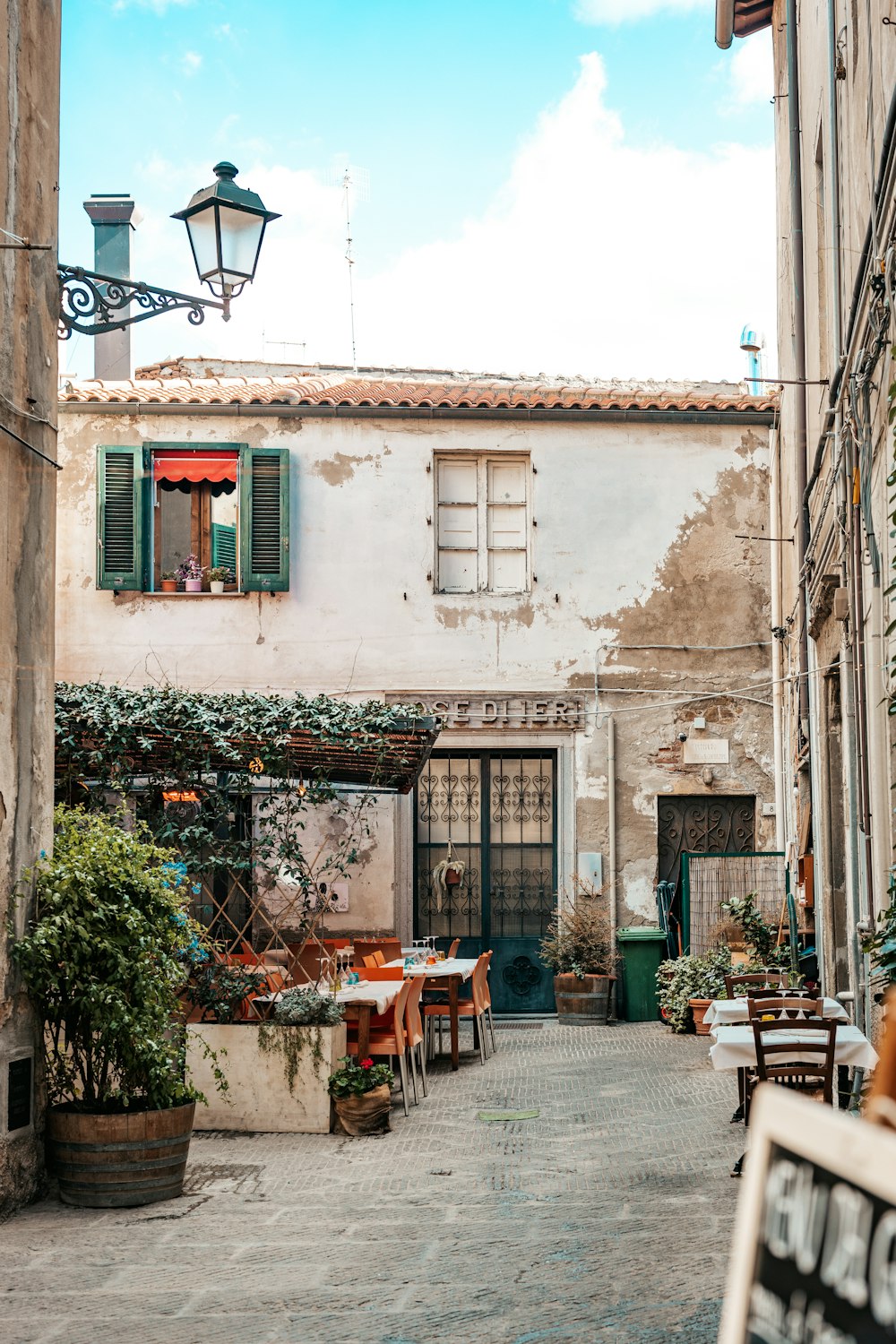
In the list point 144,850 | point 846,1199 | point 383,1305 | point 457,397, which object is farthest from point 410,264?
point 846,1199

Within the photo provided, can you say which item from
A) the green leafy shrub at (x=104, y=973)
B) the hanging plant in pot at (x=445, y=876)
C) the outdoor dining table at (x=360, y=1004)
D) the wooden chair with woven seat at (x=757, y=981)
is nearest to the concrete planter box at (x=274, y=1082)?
the outdoor dining table at (x=360, y=1004)

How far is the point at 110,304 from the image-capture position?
7.42 metres

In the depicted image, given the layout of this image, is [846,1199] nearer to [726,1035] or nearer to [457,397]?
[726,1035]

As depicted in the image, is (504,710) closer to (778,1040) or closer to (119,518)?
(119,518)

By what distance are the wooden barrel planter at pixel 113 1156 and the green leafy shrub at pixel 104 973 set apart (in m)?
0.16

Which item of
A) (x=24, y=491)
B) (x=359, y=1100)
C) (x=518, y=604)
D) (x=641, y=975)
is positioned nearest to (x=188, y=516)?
(x=518, y=604)

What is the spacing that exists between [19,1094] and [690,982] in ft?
25.0

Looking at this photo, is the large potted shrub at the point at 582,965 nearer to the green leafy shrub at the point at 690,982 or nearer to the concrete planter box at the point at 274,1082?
the green leafy shrub at the point at 690,982

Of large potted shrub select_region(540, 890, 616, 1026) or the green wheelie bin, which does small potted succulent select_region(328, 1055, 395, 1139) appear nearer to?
large potted shrub select_region(540, 890, 616, 1026)

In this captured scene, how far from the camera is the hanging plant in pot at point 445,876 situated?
15.2 metres

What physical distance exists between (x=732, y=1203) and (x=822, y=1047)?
3.12ft

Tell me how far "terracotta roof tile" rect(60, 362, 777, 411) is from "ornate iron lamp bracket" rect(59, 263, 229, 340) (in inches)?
308

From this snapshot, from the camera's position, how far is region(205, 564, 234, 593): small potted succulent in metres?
15.3

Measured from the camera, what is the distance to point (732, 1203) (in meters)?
6.85
